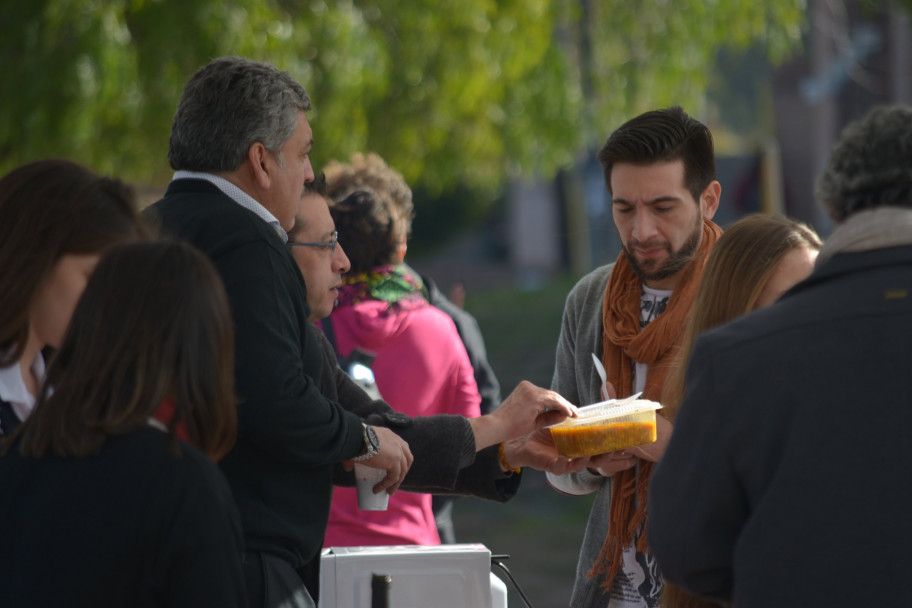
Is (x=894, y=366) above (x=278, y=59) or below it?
below

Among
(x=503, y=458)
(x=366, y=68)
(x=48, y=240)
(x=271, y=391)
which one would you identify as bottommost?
(x=503, y=458)

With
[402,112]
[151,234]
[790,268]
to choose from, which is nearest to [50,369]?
[151,234]

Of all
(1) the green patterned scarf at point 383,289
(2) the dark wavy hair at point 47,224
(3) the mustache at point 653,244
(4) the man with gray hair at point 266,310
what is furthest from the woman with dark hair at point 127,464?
(1) the green patterned scarf at point 383,289

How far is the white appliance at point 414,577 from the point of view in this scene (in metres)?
2.50

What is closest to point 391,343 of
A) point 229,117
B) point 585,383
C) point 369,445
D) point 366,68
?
point 585,383

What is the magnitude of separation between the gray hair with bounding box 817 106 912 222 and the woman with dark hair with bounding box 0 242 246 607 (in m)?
1.06

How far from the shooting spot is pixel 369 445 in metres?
2.54

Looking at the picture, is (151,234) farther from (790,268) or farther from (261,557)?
(790,268)

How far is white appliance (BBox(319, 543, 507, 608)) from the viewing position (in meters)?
2.50

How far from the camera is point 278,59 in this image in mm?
6781

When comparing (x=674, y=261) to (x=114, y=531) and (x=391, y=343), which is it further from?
(x=114, y=531)

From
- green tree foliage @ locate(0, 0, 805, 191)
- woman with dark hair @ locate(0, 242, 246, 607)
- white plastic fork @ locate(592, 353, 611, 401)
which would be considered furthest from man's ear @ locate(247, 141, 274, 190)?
green tree foliage @ locate(0, 0, 805, 191)

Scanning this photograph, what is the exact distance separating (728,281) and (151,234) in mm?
1256

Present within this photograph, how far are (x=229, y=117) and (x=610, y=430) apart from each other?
3.78 feet
